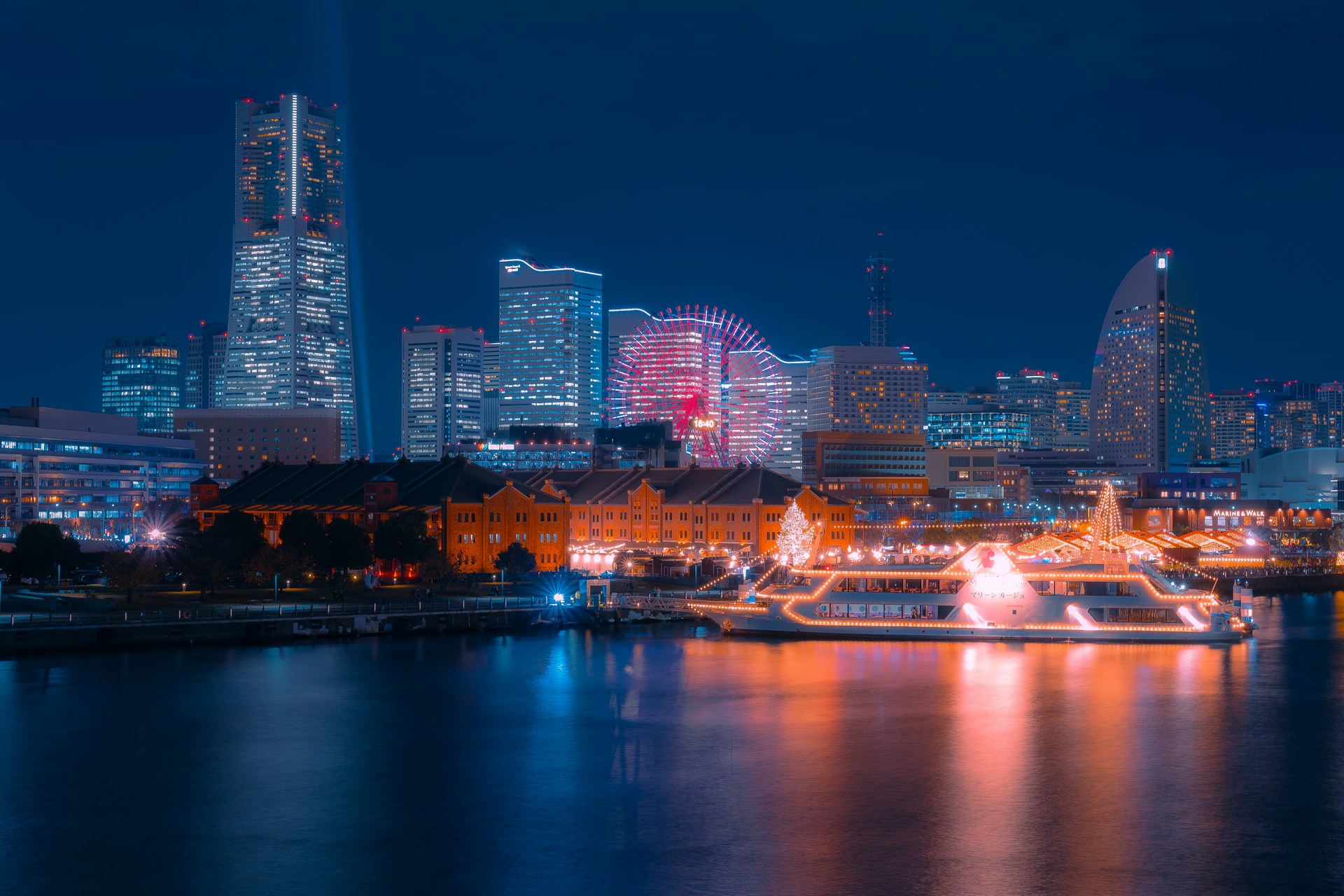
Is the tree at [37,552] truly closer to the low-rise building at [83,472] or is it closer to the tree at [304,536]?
the tree at [304,536]

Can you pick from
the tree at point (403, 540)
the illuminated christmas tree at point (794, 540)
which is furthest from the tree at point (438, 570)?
the illuminated christmas tree at point (794, 540)

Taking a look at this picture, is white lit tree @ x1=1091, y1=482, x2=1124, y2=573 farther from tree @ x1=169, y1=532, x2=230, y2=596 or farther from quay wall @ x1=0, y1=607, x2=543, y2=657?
tree @ x1=169, y1=532, x2=230, y2=596

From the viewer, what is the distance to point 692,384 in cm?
12206

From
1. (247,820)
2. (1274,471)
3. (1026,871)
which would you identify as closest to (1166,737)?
(1026,871)

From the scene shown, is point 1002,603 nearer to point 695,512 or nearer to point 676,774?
point 676,774

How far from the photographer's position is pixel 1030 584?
67625 mm

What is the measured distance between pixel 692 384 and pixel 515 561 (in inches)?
1287

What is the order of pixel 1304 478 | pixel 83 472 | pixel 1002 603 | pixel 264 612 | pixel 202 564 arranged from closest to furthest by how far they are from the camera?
1. pixel 1002 603
2. pixel 264 612
3. pixel 202 564
4. pixel 83 472
5. pixel 1304 478

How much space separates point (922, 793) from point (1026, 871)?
6943 millimetres

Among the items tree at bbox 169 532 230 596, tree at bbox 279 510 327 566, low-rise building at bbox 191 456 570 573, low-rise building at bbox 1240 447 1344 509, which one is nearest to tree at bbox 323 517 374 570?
tree at bbox 279 510 327 566

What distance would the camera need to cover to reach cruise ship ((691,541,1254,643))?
66812 mm

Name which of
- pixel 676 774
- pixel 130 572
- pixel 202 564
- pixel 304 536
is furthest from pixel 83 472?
pixel 676 774

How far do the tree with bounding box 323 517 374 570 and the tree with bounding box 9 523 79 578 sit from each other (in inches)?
628

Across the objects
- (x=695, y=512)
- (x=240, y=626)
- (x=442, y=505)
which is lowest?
(x=240, y=626)
